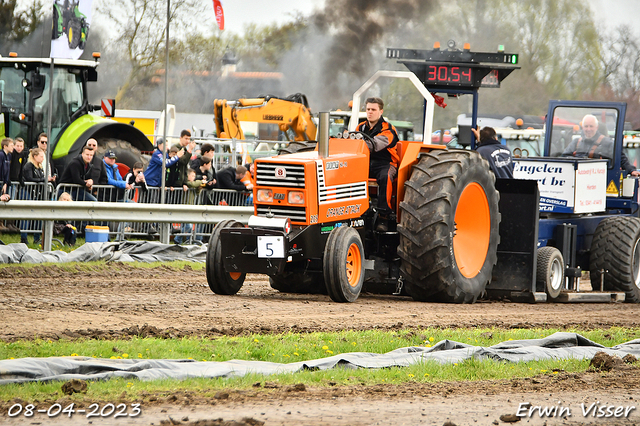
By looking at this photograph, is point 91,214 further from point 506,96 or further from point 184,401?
point 506,96

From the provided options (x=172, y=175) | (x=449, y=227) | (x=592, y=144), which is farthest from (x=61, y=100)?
(x=449, y=227)

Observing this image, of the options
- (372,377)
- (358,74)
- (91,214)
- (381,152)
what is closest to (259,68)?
(358,74)

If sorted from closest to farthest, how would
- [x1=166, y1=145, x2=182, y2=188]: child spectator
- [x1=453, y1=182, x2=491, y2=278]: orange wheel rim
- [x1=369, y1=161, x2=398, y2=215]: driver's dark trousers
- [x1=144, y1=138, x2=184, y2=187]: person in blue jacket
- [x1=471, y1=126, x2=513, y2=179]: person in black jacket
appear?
[x1=369, y1=161, x2=398, y2=215]: driver's dark trousers
[x1=453, y1=182, x2=491, y2=278]: orange wheel rim
[x1=471, y1=126, x2=513, y2=179]: person in black jacket
[x1=144, y1=138, x2=184, y2=187]: person in blue jacket
[x1=166, y1=145, x2=182, y2=188]: child spectator

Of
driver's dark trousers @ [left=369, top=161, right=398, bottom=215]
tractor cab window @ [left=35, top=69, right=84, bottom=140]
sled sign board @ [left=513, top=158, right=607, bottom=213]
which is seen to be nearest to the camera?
driver's dark trousers @ [left=369, top=161, right=398, bottom=215]

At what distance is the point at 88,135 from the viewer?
56.2 feet

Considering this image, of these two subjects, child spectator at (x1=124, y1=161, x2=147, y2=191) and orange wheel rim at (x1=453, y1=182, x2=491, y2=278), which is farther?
child spectator at (x1=124, y1=161, x2=147, y2=191)

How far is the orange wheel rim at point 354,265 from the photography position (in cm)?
929

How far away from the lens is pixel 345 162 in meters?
9.38

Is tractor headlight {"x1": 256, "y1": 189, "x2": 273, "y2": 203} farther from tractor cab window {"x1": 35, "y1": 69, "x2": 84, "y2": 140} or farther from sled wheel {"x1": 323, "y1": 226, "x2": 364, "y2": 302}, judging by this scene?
tractor cab window {"x1": 35, "y1": 69, "x2": 84, "y2": 140}

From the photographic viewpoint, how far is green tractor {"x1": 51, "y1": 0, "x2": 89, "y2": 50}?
12703 mm

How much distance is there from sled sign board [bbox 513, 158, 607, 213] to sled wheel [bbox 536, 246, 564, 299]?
100 centimetres

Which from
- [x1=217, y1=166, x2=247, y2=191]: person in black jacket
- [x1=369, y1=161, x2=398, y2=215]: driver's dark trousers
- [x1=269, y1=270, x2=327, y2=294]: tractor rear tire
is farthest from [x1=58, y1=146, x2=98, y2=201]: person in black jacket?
[x1=369, y1=161, x2=398, y2=215]: driver's dark trousers

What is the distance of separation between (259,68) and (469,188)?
91.5 ft

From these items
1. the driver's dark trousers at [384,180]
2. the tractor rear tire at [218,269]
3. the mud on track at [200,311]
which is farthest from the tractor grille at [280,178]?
the mud on track at [200,311]
